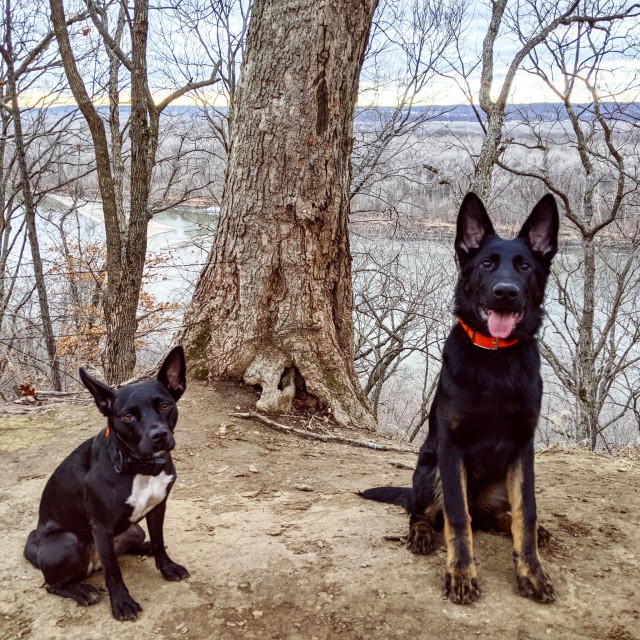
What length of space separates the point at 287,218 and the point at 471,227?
2.83 meters

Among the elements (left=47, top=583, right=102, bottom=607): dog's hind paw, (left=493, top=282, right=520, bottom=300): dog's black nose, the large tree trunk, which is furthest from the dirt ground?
(left=493, top=282, right=520, bottom=300): dog's black nose

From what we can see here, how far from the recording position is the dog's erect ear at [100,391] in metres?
2.81

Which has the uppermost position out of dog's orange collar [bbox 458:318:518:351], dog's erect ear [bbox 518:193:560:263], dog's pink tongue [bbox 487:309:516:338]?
dog's erect ear [bbox 518:193:560:263]

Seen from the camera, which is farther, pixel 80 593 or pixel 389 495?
pixel 389 495

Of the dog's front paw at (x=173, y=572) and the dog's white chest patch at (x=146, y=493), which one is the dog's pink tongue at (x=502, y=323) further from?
the dog's front paw at (x=173, y=572)

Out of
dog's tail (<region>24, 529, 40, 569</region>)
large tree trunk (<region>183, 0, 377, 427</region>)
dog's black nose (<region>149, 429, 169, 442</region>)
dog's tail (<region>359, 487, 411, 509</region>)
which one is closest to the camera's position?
dog's black nose (<region>149, 429, 169, 442</region>)

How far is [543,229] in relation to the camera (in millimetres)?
3260

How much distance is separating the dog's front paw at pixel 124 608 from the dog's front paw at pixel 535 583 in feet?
6.20

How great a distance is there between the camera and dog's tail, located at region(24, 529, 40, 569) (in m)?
3.25

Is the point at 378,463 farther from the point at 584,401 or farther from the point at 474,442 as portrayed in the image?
the point at 584,401

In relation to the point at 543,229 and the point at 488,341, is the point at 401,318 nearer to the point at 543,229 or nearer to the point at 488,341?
the point at 543,229

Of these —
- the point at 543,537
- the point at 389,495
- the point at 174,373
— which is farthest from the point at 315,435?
the point at 174,373

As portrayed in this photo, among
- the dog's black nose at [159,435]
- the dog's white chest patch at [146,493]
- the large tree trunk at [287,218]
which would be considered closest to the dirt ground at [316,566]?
the dog's white chest patch at [146,493]

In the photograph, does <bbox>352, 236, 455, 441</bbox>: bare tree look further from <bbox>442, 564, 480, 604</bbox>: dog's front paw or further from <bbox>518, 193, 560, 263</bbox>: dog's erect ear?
<bbox>442, 564, 480, 604</bbox>: dog's front paw
